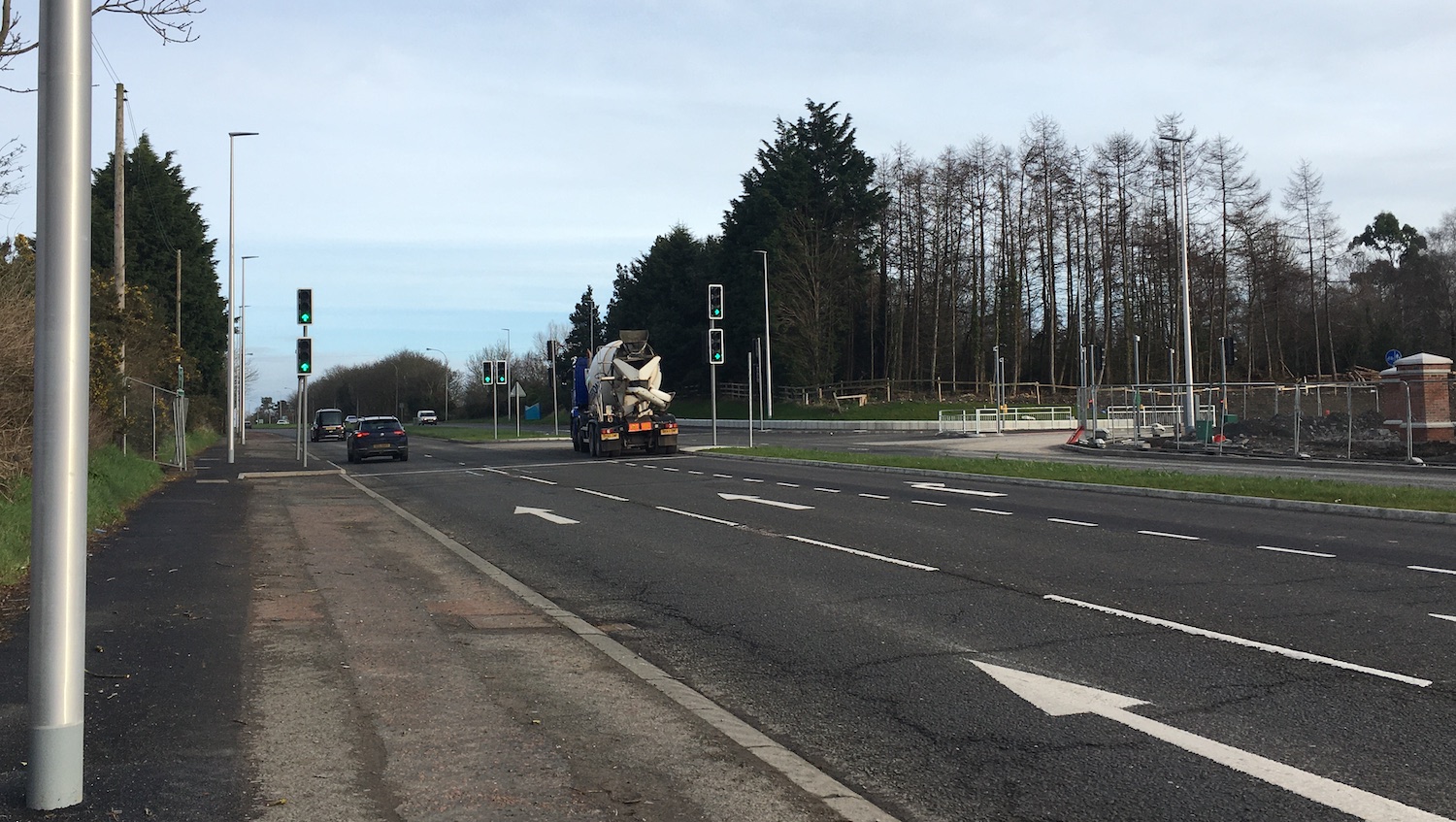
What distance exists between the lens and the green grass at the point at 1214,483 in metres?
15.7

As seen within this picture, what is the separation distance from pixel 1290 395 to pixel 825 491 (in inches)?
748

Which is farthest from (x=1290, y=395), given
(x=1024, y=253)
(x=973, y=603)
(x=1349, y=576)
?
(x=1024, y=253)

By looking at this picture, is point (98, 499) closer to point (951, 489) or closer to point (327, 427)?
point (951, 489)

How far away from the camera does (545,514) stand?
56.5ft

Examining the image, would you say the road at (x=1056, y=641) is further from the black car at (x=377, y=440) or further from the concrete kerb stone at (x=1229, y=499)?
the black car at (x=377, y=440)

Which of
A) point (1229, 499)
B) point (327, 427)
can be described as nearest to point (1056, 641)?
point (1229, 499)

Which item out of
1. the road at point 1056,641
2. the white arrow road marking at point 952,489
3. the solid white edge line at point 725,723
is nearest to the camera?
the solid white edge line at point 725,723

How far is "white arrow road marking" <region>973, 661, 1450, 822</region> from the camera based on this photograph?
4.48 m

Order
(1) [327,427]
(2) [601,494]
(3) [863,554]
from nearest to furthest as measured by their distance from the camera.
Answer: (3) [863,554] → (2) [601,494] → (1) [327,427]

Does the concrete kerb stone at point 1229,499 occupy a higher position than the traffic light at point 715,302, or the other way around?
the traffic light at point 715,302

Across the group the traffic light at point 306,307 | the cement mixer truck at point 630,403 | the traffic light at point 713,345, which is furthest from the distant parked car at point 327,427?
the traffic light at point 713,345

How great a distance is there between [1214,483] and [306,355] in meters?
23.8

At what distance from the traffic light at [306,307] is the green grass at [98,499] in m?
5.64

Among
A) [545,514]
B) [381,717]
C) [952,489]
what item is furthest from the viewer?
[952,489]
